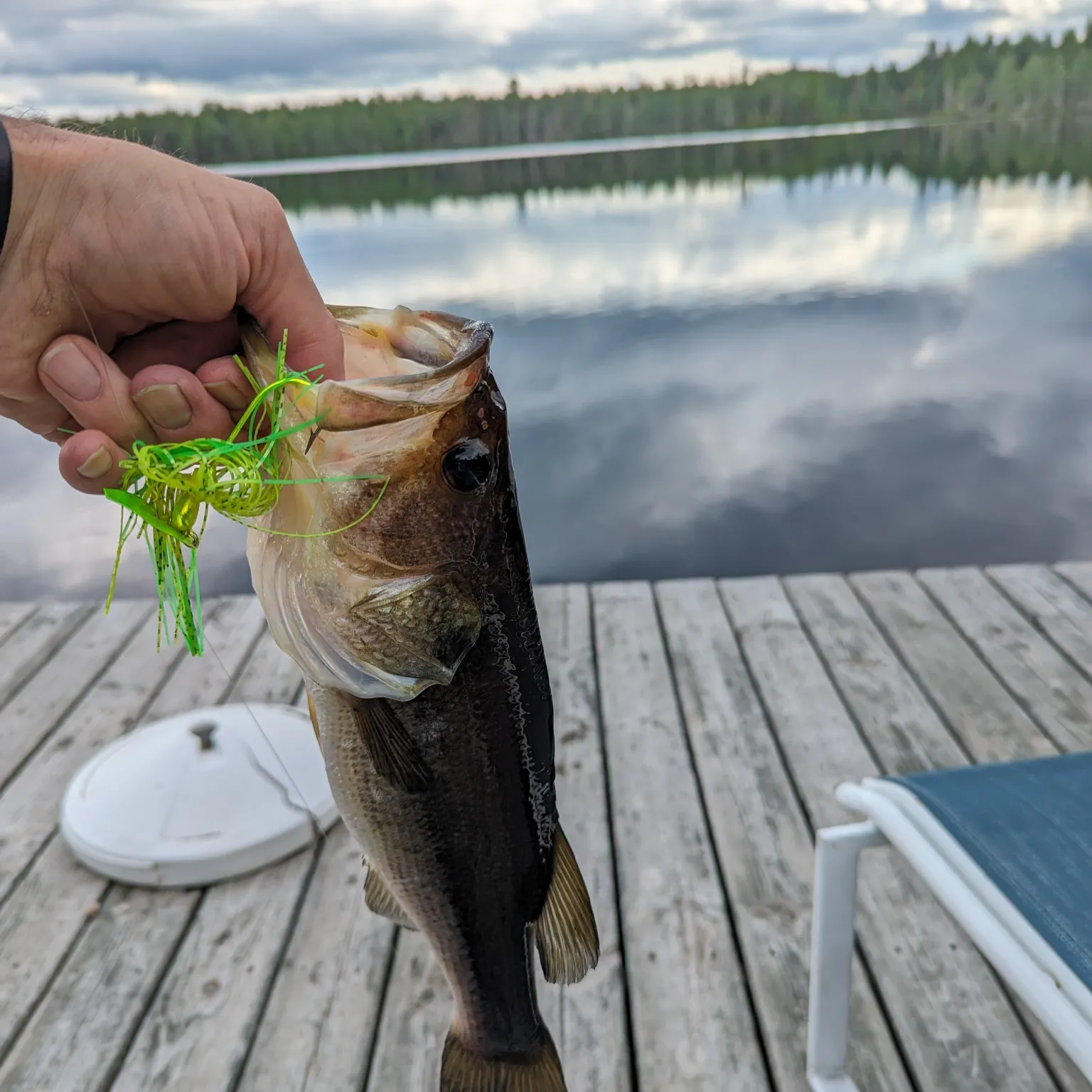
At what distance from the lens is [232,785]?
2.55 m

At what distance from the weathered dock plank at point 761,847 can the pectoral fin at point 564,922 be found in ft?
2.70

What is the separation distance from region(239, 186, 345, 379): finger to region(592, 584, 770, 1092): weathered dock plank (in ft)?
5.08

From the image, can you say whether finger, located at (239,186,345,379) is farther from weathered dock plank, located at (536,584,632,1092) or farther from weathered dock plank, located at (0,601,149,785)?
weathered dock plank, located at (0,601,149,785)

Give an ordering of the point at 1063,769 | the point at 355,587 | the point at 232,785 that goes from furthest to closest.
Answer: the point at 232,785
the point at 1063,769
the point at 355,587

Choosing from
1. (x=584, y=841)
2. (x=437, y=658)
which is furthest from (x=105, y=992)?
(x=437, y=658)

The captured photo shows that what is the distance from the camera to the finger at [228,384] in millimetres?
1067

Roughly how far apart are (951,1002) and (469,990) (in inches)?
46.9

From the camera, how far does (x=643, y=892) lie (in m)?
2.33

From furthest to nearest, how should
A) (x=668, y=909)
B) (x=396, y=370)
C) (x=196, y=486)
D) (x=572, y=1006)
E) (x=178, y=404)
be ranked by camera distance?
(x=668, y=909) → (x=572, y=1006) → (x=396, y=370) → (x=178, y=404) → (x=196, y=486)

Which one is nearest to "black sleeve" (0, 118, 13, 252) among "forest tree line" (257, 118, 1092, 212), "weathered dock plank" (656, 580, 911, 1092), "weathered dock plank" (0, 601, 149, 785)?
"weathered dock plank" (656, 580, 911, 1092)

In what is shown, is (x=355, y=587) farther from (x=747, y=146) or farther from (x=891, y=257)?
(x=747, y=146)

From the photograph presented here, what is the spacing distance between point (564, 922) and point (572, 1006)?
2.74 feet

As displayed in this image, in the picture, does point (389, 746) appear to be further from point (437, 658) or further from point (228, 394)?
point (228, 394)

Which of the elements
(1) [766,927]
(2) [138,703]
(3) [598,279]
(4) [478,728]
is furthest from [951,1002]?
(3) [598,279]
